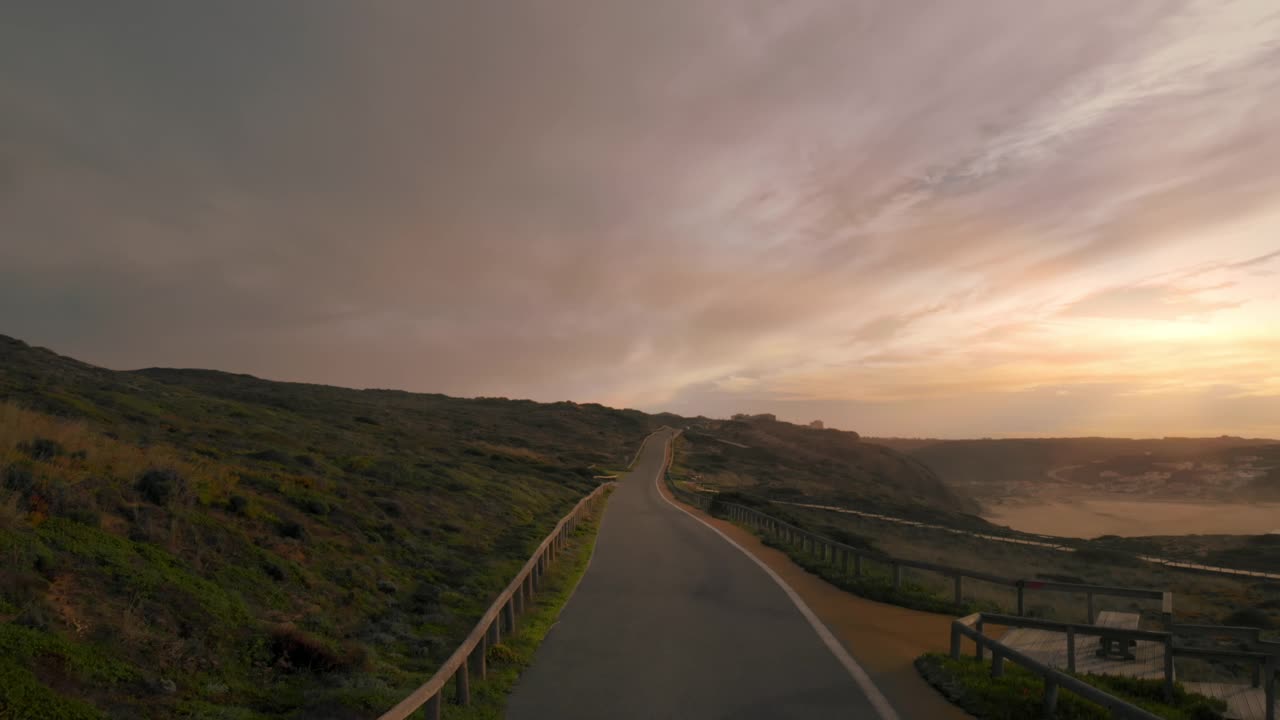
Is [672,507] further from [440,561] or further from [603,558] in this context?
[440,561]

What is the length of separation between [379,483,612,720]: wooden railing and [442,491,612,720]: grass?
15cm

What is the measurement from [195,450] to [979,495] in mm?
118443

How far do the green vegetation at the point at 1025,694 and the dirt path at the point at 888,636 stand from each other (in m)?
0.22

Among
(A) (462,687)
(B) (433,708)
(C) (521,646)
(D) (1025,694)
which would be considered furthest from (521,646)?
(D) (1025,694)

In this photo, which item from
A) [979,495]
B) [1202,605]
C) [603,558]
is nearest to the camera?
[603,558]

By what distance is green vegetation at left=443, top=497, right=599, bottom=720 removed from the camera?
7600 millimetres

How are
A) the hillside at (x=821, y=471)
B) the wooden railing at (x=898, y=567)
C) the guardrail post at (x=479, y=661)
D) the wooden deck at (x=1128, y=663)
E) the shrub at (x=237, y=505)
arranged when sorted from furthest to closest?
1. the hillside at (x=821, y=471)
2. the wooden railing at (x=898, y=567)
3. the shrub at (x=237, y=505)
4. the wooden deck at (x=1128, y=663)
5. the guardrail post at (x=479, y=661)

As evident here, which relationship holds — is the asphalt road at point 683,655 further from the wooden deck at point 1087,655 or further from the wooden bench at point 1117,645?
the wooden bench at point 1117,645

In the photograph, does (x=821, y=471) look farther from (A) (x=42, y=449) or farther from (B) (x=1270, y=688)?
(A) (x=42, y=449)

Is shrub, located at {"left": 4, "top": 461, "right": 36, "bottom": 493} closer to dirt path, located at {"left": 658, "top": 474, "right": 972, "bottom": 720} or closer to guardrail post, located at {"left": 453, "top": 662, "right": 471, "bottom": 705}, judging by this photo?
guardrail post, located at {"left": 453, "top": 662, "right": 471, "bottom": 705}

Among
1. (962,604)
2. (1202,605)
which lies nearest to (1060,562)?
(1202,605)

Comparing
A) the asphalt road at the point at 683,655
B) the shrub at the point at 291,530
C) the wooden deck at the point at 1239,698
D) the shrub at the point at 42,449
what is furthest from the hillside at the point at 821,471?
the shrub at the point at 42,449

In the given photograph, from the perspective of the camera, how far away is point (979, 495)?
11375 centimetres

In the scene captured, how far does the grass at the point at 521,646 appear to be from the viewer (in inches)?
299
